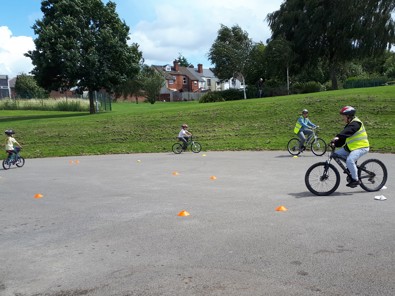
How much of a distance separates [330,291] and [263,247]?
128 centimetres

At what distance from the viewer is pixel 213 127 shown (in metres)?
23.5

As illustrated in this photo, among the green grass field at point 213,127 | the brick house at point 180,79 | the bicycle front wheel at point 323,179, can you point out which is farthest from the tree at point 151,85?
the bicycle front wheel at point 323,179

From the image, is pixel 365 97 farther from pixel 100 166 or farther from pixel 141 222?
pixel 141 222

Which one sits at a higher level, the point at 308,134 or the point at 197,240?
the point at 308,134

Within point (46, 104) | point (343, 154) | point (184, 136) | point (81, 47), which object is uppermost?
point (81, 47)

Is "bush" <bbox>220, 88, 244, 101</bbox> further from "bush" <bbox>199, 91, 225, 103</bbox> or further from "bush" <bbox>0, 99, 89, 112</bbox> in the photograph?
"bush" <bbox>0, 99, 89, 112</bbox>

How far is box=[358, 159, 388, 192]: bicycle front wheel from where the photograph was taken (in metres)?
7.92

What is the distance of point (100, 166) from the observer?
47.6 feet

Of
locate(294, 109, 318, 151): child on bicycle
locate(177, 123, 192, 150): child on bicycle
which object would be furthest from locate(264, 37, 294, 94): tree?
locate(294, 109, 318, 151): child on bicycle

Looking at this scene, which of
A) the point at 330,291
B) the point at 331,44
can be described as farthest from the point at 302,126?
the point at 331,44

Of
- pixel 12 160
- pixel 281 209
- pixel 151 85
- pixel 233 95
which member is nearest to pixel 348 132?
pixel 281 209

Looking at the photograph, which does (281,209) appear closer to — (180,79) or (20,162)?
(20,162)

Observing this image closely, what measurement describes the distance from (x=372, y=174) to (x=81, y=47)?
28544 mm

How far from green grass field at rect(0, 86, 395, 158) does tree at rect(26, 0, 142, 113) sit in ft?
18.0
